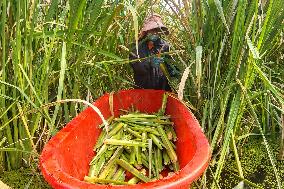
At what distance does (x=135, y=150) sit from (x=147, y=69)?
1.51 feet

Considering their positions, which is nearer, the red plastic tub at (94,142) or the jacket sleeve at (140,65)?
the red plastic tub at (94,142)

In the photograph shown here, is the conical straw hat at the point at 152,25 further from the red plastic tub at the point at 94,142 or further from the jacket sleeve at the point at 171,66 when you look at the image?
the red plastic tub at the point at 94,142

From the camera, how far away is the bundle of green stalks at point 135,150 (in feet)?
5.53

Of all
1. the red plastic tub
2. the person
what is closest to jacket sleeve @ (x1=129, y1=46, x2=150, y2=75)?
the person

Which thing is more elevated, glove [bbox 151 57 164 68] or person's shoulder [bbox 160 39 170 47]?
person's shoulder [bbox 160 39 170 47]

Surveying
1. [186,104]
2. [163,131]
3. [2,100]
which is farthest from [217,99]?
[2,100]

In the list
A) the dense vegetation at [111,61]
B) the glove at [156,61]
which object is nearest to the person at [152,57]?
the glove at [156,61]

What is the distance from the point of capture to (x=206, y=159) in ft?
4.48

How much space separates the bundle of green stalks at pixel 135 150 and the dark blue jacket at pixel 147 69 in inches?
8.5

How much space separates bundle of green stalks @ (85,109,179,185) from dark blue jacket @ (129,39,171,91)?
0.71 feet

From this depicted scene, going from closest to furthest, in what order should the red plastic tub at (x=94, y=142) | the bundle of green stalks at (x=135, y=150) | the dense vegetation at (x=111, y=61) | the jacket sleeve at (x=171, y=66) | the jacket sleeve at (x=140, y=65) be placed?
the red plastic tub at (x=94, y=142) → the dense vegetation at (x=111, y=61) → the bundle of green stalks at (x=135, y=150) → the jacket sleeve at (x=171, y=66) → the jacket sleeve at (x=140, y=65)

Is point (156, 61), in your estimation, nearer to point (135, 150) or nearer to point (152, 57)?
point (152, 57)

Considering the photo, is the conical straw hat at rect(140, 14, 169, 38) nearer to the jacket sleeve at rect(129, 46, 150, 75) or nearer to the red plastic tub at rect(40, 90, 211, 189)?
the jacket sleeve at rect(129, 46, 150, 75)

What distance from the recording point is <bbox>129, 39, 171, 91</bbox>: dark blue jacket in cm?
203
